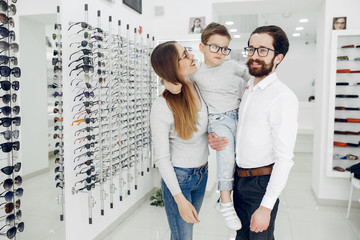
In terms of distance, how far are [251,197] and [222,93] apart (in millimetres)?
585

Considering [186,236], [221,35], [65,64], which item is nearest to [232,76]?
[221,35]

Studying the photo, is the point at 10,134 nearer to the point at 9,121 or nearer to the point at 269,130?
the point at 9,121

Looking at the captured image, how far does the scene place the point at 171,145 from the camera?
1656 millimetres

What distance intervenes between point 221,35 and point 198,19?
276cm

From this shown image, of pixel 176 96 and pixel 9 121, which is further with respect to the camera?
pixel 9 121

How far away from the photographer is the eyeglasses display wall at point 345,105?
3871 millimetres

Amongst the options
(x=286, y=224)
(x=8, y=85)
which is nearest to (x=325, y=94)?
(x=286, y=224)

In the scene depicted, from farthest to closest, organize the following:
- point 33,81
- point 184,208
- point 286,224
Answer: point 286,224 < point 33,81 < point 184,208

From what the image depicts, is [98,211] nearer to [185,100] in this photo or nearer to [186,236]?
[186,236]

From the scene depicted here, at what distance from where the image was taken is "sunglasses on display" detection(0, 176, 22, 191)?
185 cm

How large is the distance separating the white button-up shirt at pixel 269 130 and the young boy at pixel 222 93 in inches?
3.9

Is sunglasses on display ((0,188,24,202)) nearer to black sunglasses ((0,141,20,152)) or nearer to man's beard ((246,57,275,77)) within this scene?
black sunglasses ((0,141,20,152))

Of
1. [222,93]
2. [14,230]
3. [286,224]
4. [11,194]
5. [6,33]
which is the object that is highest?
[6,33]

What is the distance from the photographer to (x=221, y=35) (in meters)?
1.66
